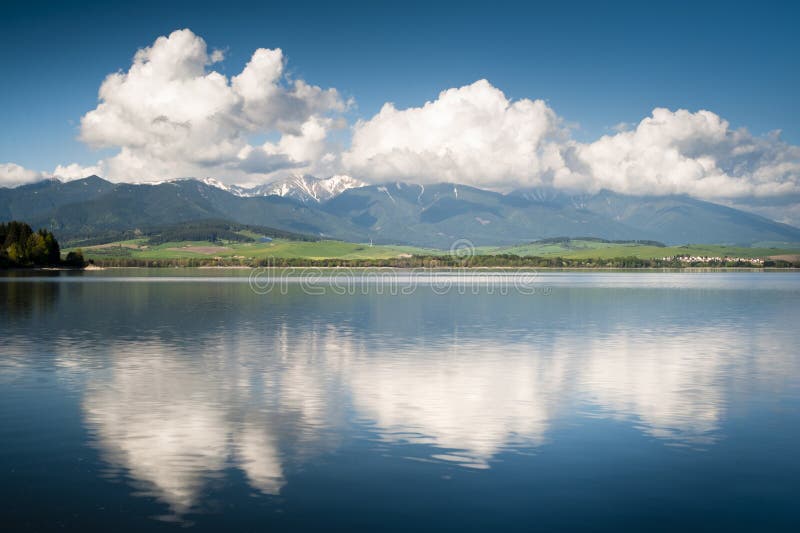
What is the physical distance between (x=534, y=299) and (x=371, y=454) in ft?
231

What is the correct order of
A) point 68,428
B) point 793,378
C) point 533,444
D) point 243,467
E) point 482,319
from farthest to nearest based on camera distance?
1. point 482,319
2. point 793,378
3. point 68,428
4. point 533,444
5. point 243,467

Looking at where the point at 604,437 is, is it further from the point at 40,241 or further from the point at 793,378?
the point at 40,241

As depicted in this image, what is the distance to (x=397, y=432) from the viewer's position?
66.5 feet

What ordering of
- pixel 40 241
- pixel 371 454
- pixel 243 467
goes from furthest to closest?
pixel 40 241 → pixel 371 454 → pixel 243 467

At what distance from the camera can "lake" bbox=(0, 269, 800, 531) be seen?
14133mm

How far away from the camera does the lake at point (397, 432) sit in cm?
1413

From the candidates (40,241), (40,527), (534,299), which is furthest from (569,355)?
(40,241)

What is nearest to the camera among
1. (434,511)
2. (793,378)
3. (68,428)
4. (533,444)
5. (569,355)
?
(434,511)

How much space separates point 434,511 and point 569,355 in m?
24.2

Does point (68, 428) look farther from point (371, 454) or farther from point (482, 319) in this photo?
point (482, 319)

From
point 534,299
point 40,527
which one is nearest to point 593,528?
point 40,527

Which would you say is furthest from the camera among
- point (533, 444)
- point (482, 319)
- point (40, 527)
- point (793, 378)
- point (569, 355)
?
point (482, 319)

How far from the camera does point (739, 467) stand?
1714cm

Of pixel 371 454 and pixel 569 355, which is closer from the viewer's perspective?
pixel 371 454
